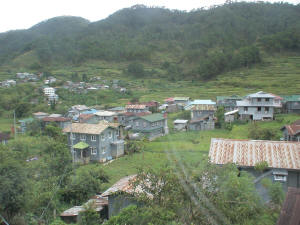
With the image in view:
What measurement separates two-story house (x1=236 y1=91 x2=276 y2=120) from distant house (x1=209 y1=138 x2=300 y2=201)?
13.9 metres

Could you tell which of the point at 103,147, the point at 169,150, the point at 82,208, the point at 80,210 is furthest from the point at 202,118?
the point at 82,208

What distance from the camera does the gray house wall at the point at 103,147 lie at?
15.5 m

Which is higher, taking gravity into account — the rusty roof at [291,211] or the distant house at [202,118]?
the rusty roof at [291,211]

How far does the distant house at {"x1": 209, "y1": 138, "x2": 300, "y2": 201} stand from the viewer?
22.8ft

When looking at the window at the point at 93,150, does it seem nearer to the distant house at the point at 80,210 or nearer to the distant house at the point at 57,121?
the distant house at the point at 80,210

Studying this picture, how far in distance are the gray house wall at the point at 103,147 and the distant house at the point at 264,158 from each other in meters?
8.97

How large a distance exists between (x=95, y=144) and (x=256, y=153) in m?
10.2

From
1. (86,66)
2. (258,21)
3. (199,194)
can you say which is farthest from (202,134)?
(258,21)

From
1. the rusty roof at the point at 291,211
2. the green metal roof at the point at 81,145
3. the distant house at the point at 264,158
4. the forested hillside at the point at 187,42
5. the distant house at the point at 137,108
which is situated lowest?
the green metal roof at the point at 81,145

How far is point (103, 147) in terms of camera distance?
15.8 metres

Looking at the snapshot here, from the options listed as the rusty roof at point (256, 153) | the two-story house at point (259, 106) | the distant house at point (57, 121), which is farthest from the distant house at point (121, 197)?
the distant house at point (57, 121)

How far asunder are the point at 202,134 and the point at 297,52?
30889 millimetres

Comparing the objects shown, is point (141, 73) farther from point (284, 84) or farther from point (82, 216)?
point (82, 216)

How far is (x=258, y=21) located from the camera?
5866 cm
